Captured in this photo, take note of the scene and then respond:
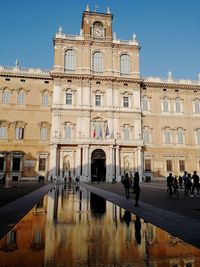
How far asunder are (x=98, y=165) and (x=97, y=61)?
16905 millimetres

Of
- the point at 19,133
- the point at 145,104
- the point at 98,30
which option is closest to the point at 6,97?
the point at 19,133

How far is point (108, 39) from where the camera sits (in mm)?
39781

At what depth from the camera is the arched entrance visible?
3531cm

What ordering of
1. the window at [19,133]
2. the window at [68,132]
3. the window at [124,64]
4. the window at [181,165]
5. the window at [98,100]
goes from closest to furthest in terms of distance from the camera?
the window at [19,133], the window at [68,132], the window at [98,100], the window at [181,165], the window at [124,64]

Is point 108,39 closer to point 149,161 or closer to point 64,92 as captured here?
point 64,92

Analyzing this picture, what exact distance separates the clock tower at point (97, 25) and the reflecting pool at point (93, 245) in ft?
123

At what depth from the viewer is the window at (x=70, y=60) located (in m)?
37.8

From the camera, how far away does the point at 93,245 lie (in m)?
5.04

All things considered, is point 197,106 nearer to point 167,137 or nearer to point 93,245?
point 167,137

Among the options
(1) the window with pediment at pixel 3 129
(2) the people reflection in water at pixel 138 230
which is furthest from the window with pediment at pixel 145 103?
(2) the people reflection in water at pixel 138 230

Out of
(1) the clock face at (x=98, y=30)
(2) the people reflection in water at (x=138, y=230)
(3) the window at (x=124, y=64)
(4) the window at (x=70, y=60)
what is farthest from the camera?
(1) the clock face at (x=98, y=30)

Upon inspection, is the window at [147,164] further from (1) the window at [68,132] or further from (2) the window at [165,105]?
(1) the window at [68,132]

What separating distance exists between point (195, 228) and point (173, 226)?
1.95 ft

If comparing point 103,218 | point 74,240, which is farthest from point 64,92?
point 74,240
